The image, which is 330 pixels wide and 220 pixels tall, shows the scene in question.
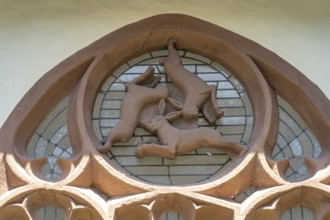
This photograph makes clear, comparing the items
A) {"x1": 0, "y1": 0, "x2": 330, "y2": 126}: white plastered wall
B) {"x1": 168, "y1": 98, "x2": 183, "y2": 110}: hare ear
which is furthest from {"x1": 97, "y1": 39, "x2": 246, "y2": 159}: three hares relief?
{"x1": 0, "y1": 0, "x2": 330, "y2": 126}: white plastered wall

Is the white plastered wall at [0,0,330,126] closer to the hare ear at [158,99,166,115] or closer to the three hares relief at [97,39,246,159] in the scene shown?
the three hares relief at [97,39,246,159]

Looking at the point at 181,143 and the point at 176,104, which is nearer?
the point at 181,143

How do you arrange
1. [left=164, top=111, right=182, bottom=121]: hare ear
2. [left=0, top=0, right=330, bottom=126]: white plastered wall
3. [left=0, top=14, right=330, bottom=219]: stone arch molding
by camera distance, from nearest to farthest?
[left=0, top=14, right=330, bottom=219]: stone arch molding → [left=164, top=111, right=182, bottom=121]: hare ear → [left=0, top=0, right=330, bottom=126]: white plastered wall

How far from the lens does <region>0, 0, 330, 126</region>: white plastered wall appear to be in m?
5.69

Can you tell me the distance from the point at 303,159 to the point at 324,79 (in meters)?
0.46

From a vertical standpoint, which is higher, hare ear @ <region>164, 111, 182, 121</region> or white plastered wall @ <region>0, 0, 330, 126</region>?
white plastered wall @ <region>0, 0, 330, 126</region>

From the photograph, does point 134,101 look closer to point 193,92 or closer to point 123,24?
point 193,92

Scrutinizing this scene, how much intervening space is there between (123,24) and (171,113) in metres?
0.59

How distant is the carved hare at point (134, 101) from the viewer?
5.45m

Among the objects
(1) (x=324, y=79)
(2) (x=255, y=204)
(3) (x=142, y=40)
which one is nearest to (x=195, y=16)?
(3) (x=142, y=40)

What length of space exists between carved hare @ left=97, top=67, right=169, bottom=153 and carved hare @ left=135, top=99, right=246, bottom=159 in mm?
109

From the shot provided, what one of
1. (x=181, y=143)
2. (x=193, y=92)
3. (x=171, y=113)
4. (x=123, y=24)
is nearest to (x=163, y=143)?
(x=181, y=143)

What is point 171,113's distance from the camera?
5.54 m

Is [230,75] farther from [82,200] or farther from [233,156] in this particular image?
[82,200]
